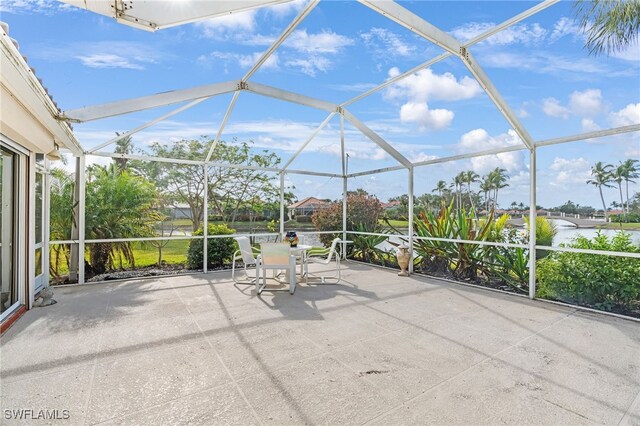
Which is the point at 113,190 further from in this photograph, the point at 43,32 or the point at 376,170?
the point at 376,170

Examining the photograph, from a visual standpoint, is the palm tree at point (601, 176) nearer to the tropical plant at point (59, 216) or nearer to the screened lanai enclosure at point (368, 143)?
the screened lanai enclosure at point (368, 143)

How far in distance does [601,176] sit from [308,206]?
257 inches

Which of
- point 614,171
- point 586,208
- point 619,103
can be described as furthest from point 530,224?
point 619,103

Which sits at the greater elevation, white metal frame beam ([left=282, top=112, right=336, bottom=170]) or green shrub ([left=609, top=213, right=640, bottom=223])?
white metal frame beam ([left=282, top=112, right=336, bottom=170])

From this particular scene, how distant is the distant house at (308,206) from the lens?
9.13 m

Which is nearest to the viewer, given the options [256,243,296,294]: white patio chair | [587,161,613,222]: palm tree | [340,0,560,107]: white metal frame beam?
[340,0,560,107]: white metal frame beam

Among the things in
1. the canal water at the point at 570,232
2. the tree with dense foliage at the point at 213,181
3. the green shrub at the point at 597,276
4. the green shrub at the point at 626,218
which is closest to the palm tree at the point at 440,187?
the canal water at the point at 570,232

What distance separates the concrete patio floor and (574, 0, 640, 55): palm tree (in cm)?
404

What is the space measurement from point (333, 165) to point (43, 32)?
641 cm

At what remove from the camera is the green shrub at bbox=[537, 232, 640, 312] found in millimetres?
4375

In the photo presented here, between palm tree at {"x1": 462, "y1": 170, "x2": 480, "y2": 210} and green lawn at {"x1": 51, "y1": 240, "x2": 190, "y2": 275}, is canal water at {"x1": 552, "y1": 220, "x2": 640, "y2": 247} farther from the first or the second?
green lawn at {"x1": 51, "y1": 240, "x2": 190, "y2": 275}

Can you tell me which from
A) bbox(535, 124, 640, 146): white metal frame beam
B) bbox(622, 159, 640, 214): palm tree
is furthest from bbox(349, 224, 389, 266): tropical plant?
bbox(622, 159, 640, 214): palm tree

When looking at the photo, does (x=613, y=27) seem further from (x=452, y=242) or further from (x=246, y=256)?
(x=246, y=256)

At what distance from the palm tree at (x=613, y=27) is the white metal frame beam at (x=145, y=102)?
5.61m
